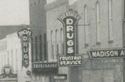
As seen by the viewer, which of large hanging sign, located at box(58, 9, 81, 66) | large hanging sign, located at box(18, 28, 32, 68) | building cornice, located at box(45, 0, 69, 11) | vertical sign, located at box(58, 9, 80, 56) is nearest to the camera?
large hanging sign, located at box(58, 9, 81, 66)

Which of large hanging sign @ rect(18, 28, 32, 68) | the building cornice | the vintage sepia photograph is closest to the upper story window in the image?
the vintage sepia photograph

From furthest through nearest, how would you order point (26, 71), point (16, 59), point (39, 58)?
point (16, 59), point (26, 71), point (39, 58)

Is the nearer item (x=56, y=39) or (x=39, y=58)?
(x=56, y=39)

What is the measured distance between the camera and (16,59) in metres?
78.6

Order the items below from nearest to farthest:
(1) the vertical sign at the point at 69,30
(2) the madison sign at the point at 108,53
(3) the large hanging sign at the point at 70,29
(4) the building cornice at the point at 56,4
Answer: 1. (2) the madison sign at the point at 108,53
2. (3) the large hanging sign at the point at 70,29
3. (1) the vertical sign at the point at 69,30
4. (4) the building cornice at the point at 56,4

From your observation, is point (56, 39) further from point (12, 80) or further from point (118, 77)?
point (12, 80)

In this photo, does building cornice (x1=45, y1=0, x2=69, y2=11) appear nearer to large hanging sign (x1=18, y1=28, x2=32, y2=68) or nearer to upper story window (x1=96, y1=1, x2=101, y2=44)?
large hanging sign (x1=18, y1=28, x2=32, y2=68)

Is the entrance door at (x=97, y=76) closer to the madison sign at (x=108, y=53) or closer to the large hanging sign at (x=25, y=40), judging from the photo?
the madison sign at (x=108, y=53)

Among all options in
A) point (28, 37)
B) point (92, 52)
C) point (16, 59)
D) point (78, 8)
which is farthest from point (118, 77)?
point (16, 59)

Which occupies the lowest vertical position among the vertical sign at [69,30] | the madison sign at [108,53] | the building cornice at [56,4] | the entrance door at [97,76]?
the entrance door at [97,76]

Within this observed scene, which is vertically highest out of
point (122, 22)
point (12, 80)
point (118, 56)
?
point (122, 22)

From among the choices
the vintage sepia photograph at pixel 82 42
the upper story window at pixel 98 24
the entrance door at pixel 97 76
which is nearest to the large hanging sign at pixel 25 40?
the vintage sepia photograph at pixel 82 42

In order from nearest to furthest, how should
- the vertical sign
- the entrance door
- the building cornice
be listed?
the entrance door < the vertical sign < the building cornice

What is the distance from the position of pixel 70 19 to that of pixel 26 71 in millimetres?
26815
